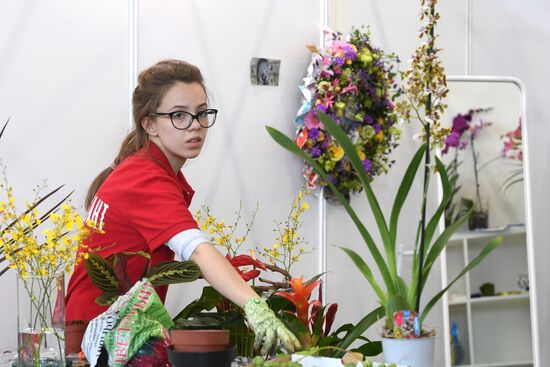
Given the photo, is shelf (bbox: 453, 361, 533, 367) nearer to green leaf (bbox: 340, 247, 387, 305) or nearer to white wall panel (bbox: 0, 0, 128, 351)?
white wall panel (bbox: 0, 0, 128, 351)

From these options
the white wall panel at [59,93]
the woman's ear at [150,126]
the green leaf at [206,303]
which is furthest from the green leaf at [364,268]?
the white wall panel at [59,93]

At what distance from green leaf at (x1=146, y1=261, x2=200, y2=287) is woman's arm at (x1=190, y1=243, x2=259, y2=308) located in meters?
0.08

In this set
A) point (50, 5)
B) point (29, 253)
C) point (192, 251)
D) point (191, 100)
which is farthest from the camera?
point (50, 5)

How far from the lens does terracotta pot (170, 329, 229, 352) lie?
4.74ft

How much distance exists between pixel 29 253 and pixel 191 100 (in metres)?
0.72

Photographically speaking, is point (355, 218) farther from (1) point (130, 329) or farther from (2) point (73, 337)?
(2) point (73, 337)

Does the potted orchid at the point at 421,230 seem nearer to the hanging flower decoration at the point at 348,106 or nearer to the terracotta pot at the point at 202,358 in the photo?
the terracotta pot at the point at 202,358

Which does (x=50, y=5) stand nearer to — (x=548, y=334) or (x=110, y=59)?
(x=110, y=59)

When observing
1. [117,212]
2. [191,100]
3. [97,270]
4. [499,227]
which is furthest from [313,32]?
[97,270]

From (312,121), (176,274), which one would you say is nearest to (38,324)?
(176,274)

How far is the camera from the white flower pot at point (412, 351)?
1.53 m

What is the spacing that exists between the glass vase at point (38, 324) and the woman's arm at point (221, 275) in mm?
327

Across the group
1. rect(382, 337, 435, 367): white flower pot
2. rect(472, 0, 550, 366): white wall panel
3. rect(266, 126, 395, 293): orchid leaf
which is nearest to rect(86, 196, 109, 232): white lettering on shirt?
rect(266, 126, 395, 293): orchid leaf

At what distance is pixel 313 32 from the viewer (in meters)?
3.73
